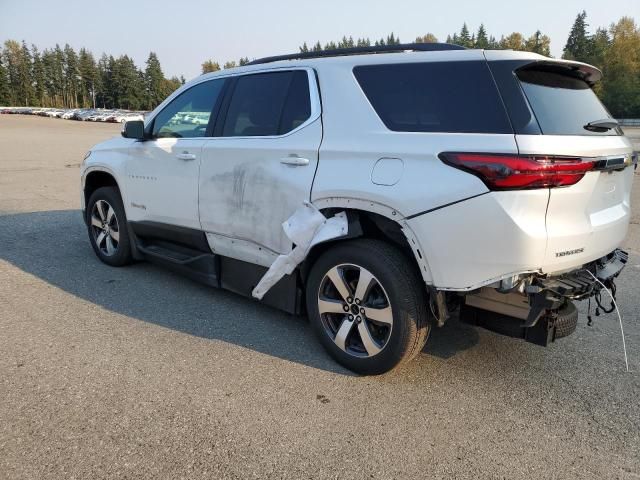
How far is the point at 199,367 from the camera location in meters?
3.30

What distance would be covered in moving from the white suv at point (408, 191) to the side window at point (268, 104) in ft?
0.04

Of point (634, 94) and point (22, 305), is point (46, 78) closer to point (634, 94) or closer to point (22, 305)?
point (634, 94)

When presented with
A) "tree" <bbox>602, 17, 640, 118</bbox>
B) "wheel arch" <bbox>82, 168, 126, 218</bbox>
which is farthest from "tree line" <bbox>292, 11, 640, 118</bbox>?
"wheel arch" <bbox>82, 168, 126, 218</bbox>

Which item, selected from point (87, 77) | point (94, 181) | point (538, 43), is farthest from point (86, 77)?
point (94, 181)

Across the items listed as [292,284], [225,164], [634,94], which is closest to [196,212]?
[225,164]

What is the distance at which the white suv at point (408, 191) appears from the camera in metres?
2.64

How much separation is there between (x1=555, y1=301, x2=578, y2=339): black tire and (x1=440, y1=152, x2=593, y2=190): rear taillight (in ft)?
2.59

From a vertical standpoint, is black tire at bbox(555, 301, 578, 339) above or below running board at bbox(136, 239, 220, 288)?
above

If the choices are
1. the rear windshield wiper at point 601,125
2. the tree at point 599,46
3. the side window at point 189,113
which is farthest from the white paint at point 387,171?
the tree at point 599,46

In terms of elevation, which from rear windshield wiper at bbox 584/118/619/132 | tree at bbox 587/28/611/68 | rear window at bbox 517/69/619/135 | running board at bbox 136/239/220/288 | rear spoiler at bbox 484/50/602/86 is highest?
tree at bbox 587/28/611/68

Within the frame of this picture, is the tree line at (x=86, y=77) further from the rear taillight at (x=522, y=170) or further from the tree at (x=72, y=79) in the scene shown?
the rear taillight at (x=522, y=170)

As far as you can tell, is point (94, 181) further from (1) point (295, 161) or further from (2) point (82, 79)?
(2) point (82, 79)

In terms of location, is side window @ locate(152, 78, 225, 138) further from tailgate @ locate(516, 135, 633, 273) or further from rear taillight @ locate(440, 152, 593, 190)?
tailgate @ locate(516, 135, 633, 273)

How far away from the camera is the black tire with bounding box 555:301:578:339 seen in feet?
9.69
